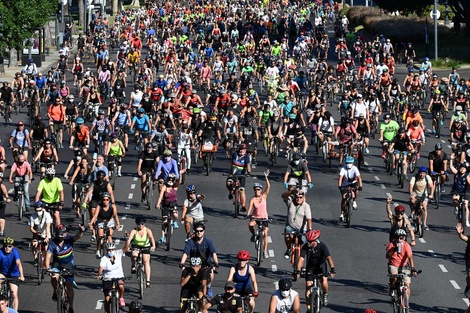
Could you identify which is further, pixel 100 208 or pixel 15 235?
pixel 15 235

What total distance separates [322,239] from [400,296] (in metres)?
7.28

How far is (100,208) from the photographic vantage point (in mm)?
26953

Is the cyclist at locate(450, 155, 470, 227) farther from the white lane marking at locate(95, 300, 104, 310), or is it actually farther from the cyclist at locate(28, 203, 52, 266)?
the white lane marking at locate(95, 300, 104, 310)

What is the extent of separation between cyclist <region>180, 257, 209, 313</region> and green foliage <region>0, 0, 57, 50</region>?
42433 mm

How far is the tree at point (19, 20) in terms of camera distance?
6425 cm

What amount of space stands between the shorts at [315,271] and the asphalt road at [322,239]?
1.54 m

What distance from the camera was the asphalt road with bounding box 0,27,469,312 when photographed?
979 inches

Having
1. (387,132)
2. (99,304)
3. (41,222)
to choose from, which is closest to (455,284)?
(99,304)

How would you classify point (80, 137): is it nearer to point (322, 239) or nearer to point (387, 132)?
point (387, 132)

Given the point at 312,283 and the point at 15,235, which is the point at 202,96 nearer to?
the point at 15,235

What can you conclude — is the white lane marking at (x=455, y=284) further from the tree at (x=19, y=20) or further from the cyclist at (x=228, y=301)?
the tree at (x=19, y=20)

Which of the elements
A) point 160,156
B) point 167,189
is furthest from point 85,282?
point 160,156

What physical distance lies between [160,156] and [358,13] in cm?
6528

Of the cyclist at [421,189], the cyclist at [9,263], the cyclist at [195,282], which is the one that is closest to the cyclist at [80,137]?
the cyclist at [421,189]
